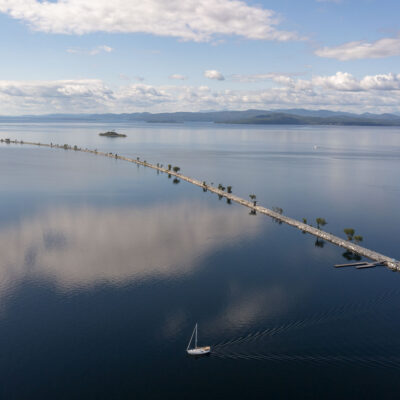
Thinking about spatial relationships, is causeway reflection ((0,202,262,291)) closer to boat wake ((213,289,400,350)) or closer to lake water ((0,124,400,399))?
lake water ((0,124,400,399))

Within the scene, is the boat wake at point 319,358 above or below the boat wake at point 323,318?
below

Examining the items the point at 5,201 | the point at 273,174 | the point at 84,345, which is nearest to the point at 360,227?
the point at 84,345

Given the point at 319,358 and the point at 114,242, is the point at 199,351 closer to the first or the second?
the point at 319,358

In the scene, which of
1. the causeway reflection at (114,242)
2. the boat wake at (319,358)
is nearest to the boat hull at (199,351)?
the boat wake at (319,358)

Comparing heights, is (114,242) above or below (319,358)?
above

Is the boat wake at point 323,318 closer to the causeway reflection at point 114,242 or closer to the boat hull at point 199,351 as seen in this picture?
the boat hull at point 199,351

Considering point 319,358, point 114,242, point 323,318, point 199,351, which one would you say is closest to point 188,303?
point 199,351
